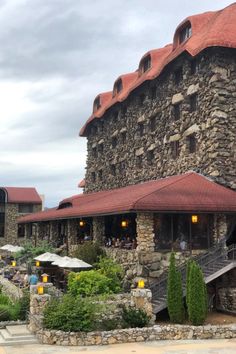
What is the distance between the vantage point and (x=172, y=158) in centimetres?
3158

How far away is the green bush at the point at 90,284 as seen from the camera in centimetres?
2095

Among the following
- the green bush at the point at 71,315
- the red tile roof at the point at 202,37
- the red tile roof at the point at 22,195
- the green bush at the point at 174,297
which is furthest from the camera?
the red tile roof at the point at 22,195

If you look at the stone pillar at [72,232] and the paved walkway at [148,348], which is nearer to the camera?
the paved walkway at [148,348]

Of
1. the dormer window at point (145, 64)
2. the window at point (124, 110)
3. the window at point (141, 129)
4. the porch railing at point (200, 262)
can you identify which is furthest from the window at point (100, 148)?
the porch railing at point (200, 262)

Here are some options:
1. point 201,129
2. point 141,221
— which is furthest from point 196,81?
point 141,221

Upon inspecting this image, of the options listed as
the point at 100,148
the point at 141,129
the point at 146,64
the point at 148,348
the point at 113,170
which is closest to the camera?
the point at 148,348

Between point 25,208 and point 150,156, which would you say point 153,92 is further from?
point 25,208

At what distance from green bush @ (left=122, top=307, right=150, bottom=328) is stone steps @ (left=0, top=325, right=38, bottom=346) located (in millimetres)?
3584

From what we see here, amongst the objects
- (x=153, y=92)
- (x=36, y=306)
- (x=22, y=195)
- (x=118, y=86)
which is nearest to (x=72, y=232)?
(x=153, y=92)

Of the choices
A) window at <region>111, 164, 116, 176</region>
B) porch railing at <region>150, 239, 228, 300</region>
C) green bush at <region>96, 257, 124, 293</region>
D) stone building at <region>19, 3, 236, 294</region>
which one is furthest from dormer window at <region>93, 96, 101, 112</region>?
porch railing at <region>150, 239, 228, 300</region>

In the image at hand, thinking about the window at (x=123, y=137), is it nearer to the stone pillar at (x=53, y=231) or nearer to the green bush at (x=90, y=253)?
the stone pillar at (x=53, y=231)

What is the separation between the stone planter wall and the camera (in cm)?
1745

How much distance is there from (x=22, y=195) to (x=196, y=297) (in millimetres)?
40325

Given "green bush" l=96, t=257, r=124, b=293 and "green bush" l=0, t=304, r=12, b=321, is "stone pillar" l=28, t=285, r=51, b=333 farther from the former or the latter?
"green bush" l=96, t=257, r=124, b=293
